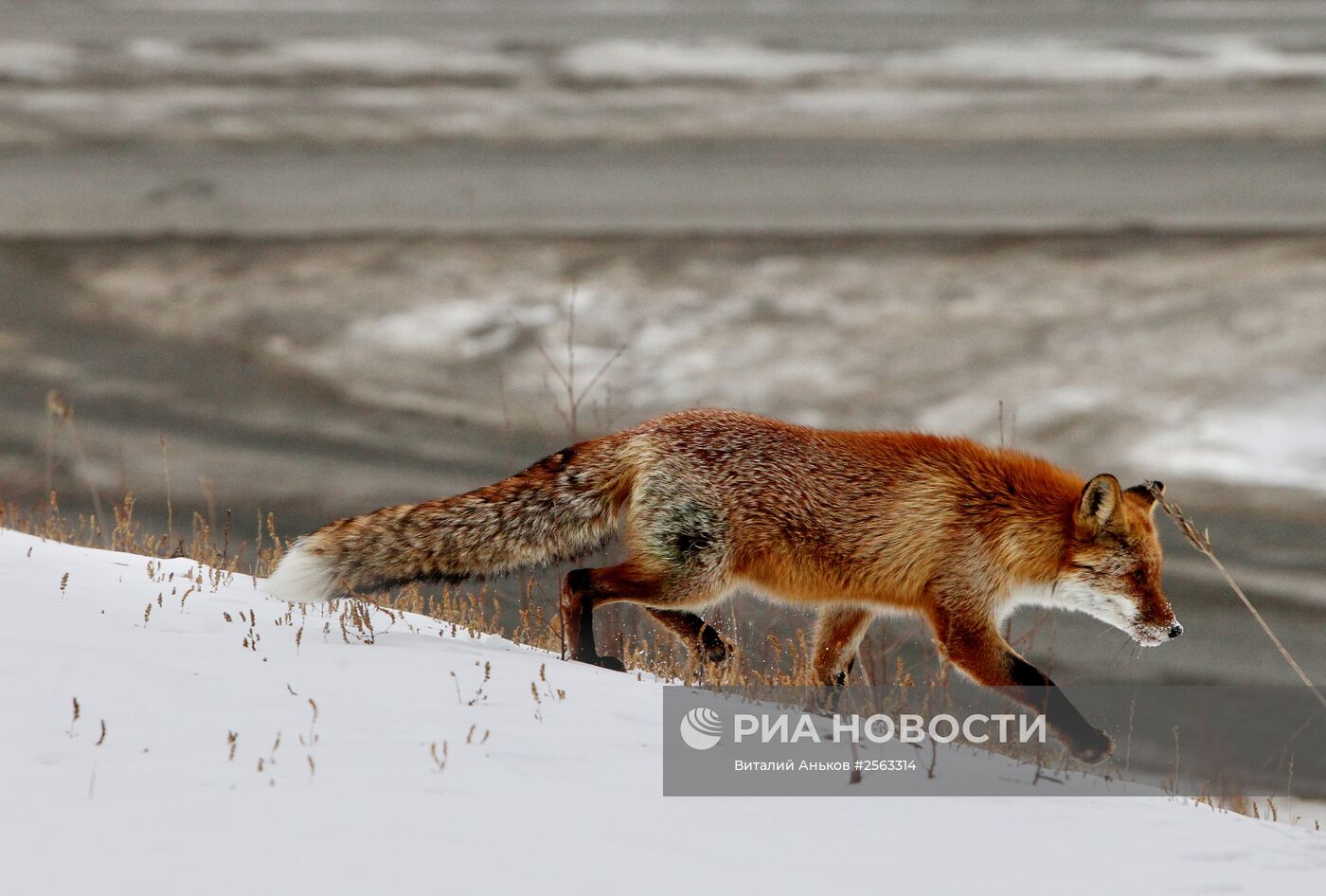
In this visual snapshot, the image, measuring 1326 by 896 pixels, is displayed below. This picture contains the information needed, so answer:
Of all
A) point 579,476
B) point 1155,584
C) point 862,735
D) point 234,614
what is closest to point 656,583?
point 579,476

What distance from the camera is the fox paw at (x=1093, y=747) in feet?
18.0

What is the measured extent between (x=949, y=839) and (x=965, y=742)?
1834 millimetres

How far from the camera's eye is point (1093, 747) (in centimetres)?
549

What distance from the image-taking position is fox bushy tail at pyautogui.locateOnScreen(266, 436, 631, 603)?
5.95 meters

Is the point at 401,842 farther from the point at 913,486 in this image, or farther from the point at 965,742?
the point at 913,486

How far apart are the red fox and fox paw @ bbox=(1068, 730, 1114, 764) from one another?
0.40 metres

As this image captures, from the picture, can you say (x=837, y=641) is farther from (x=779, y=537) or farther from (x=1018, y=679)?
(x=1018, y=679)

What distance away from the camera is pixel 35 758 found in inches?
143

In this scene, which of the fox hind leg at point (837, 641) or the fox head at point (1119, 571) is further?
the fox hind leg at point (837, 641)

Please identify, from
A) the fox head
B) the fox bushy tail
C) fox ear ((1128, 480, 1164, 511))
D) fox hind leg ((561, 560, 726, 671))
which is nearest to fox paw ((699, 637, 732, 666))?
fox hind leg ((561, 560, 726, 671))

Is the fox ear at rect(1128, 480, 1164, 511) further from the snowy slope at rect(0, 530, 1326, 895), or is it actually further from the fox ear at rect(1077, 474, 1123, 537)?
the snowy slope at rect(0, 530, 1326, 895)

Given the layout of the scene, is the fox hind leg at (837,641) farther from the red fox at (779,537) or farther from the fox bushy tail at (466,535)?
the fox bushy tail at (466,535)

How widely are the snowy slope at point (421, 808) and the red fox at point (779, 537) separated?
34.1 inches

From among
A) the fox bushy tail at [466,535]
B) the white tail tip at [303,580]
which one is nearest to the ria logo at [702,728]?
the fox bushy tail at [466,535]
